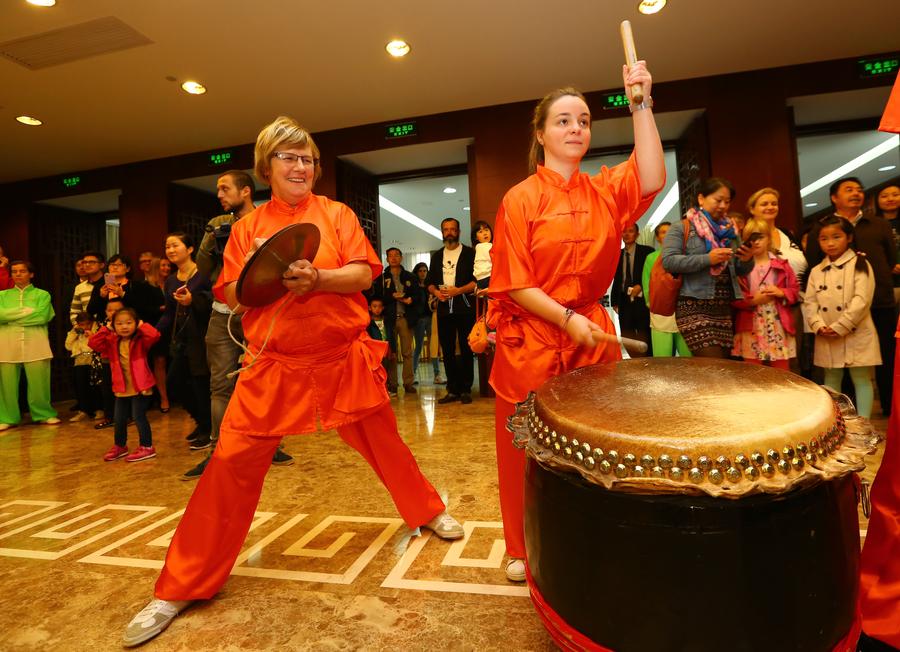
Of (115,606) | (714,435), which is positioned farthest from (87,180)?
(714,435)

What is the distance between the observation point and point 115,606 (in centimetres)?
150

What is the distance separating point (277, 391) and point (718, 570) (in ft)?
3.96

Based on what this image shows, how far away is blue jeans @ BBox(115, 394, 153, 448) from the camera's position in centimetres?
329

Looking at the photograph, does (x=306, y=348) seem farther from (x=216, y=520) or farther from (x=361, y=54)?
(x=361, y=54)

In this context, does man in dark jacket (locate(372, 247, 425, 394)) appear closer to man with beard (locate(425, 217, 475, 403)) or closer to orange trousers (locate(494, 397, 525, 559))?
man with beard (locate(425, 217, 475, 403))

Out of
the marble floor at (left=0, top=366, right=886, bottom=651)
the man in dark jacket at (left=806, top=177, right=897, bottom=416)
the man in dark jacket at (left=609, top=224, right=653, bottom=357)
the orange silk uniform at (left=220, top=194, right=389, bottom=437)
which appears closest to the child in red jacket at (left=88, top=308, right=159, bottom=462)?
the marble floor at (left=0, top=366, right=886, bottom=651)

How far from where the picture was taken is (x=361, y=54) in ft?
13.9

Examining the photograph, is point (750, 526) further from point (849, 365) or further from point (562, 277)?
point (849, 365)

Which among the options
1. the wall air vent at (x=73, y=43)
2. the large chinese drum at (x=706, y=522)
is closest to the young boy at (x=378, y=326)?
the wall air vent at (x=73, y=43)

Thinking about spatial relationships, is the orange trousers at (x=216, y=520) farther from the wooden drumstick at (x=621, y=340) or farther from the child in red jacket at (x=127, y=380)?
the child in red jacket at (x=127, y=380)

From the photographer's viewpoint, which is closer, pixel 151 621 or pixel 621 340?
pixel 621 340

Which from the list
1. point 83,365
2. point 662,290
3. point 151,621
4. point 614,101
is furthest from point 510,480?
point 83,365

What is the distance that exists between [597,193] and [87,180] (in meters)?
7.63

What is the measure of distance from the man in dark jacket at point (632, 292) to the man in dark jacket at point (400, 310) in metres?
2.30
